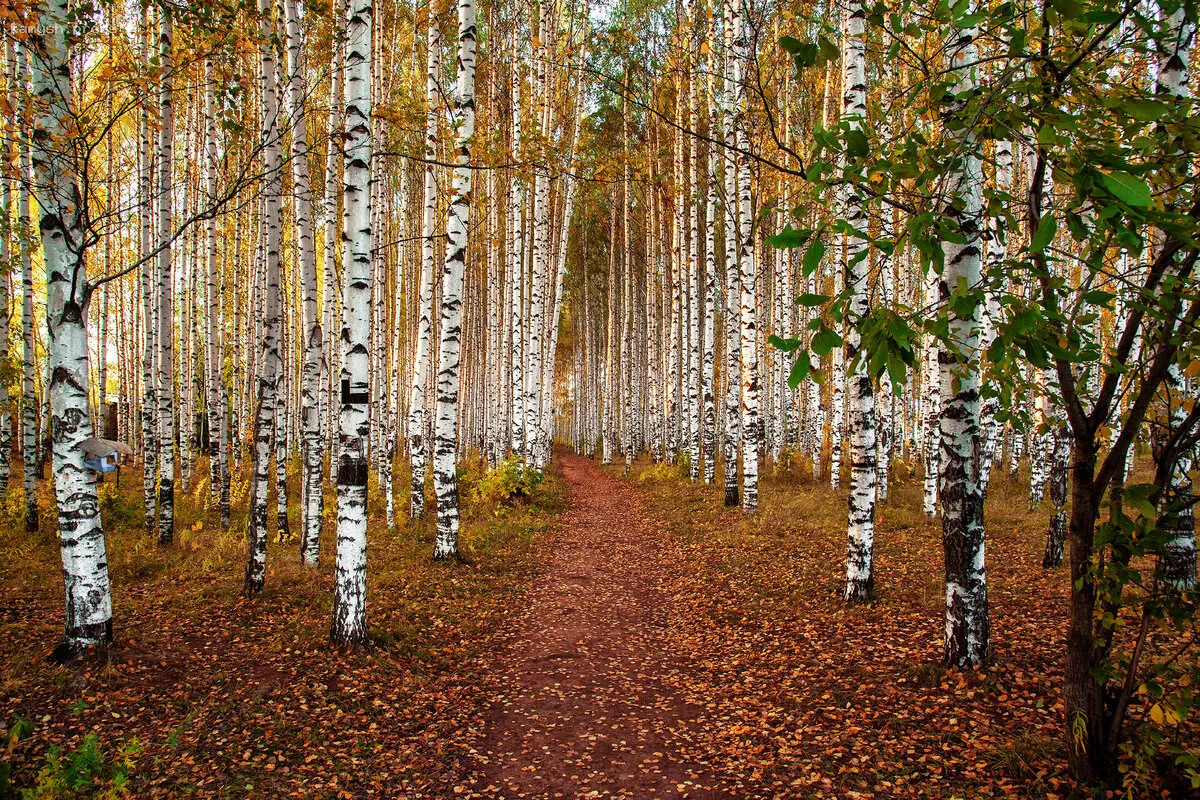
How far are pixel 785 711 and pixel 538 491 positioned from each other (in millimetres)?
11780

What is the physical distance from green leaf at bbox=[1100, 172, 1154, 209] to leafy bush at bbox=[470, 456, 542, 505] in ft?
44.3

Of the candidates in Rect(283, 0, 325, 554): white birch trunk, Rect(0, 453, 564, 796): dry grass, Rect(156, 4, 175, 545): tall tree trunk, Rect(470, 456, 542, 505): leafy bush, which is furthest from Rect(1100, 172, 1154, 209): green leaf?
Rect(470, 456, 542, 505): leafy bush

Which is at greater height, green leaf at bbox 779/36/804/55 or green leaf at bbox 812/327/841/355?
green leaf at bbox 779/36/804/55

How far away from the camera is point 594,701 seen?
5.73 meters

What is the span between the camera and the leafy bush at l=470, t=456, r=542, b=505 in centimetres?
1454

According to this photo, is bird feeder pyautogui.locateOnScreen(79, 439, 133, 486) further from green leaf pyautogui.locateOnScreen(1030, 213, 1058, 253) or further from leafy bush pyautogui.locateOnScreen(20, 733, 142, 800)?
green leaf pyautogui.locateOnScreen(1030, 213, 1058, 253)

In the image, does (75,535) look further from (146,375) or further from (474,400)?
(474,400)

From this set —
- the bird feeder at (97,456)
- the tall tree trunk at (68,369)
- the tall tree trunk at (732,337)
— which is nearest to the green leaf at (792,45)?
the tall tree trunk at (68,369)

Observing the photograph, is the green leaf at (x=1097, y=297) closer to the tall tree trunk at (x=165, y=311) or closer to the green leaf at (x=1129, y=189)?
the green leaf at (x=1129, y=189)

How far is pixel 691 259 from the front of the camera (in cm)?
1673

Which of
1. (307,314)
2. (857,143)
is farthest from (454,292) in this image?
(857,143)

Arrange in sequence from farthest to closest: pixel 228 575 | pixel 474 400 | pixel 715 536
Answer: pixel 474 400 < pixel 715 536 < pixel 228 575

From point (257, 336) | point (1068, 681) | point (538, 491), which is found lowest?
point (538, 491)

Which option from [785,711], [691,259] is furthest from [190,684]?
[691,259]
